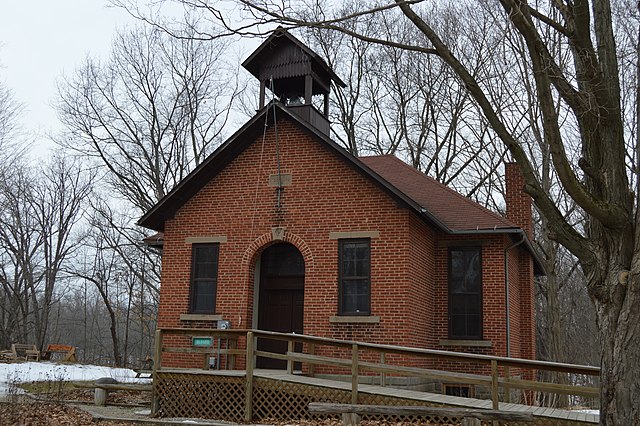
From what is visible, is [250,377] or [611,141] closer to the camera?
[611,141]

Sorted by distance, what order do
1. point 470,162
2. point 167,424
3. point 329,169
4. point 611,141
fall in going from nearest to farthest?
point 611,141
point 167,424
point 329,169
point 470,162

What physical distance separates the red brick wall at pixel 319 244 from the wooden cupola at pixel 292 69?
41.5 inches

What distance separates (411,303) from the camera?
46.0ft

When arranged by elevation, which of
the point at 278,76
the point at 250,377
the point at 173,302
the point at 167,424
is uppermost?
the point at 278,76

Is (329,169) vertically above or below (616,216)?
above

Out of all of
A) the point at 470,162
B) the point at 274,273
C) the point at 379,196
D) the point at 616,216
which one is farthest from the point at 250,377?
the point at 470,162

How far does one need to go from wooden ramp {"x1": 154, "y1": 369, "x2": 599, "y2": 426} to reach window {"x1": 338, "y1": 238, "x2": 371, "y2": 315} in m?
2.15

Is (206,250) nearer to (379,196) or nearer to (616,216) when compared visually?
(379,196)

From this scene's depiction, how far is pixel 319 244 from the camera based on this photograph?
14703 mm

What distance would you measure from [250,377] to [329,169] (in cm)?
533

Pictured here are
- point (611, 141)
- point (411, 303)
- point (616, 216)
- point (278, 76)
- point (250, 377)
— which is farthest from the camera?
point (278, 76)

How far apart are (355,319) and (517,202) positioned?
6827mm

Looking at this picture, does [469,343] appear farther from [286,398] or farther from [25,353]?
[25,353]

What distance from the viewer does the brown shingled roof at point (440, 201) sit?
1571cm
